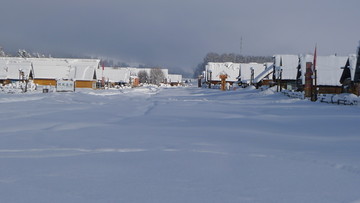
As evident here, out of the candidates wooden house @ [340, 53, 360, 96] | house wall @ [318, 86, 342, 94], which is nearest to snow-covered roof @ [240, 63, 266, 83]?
house wall @ [318, 86, 342, 94]

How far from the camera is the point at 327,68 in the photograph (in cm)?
4544

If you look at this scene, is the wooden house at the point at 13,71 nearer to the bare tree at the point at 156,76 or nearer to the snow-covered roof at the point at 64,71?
the snow-covered roof at the point at 64,71

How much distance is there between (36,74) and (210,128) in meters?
72.2

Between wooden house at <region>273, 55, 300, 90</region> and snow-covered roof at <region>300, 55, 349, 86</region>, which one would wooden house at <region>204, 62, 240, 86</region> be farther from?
snow-covered roof at <region>300, 55, 349, 86</region>

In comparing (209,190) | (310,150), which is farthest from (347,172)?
(209,190)

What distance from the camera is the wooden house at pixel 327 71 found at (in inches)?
1753

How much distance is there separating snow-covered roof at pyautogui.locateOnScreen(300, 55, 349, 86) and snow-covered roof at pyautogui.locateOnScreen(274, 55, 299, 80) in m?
6.08

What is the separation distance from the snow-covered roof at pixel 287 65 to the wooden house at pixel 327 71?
5.64 meters

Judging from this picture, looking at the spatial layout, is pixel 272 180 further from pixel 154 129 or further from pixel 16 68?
pixel 16 68

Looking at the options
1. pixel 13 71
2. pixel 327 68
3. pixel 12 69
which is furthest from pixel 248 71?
pixel 12 69

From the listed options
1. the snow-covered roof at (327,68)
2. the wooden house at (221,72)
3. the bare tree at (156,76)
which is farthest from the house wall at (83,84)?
the bare tree at (156,76)

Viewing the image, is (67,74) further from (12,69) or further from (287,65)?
(287,65)

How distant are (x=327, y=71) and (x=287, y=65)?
754 centimetres

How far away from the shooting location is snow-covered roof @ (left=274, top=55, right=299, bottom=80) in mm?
51656
